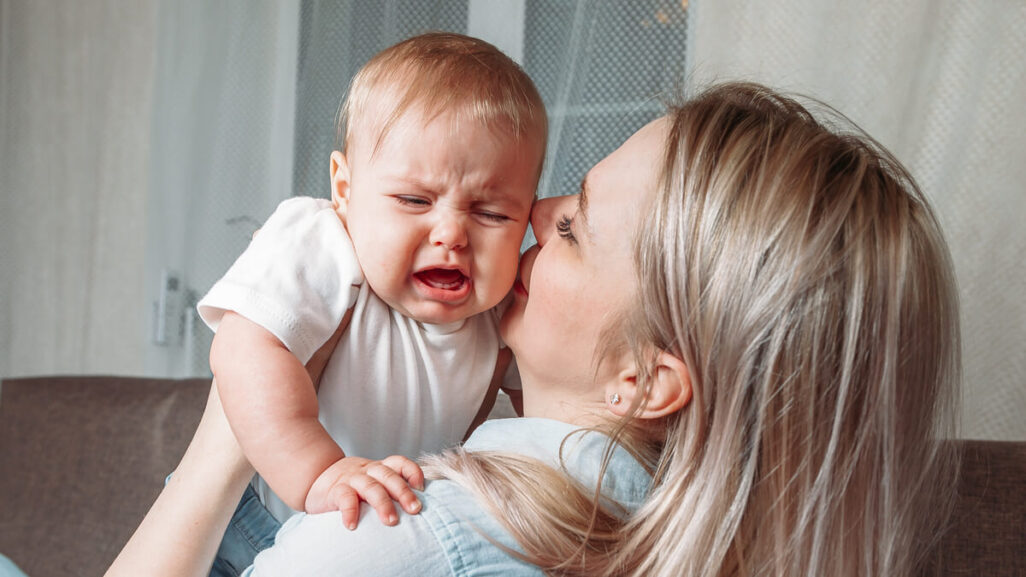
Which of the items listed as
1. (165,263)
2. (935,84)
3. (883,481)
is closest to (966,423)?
(935,84)

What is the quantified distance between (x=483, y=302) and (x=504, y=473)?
264 millimetres

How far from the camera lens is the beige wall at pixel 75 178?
10.0ft

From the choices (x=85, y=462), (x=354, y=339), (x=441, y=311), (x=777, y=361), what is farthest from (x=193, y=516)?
(x=85, y=462)

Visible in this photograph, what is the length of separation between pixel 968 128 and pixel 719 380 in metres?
1.05

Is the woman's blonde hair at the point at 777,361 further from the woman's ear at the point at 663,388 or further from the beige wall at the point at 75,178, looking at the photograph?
the beige wall at the point at 75,178

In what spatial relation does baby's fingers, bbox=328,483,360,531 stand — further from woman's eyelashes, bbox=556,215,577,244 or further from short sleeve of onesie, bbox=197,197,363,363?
woman's eyelashes, bbox=556,215,577,244

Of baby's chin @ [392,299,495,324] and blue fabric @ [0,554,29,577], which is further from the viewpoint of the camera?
blue fabric @ [0,554,29,577]

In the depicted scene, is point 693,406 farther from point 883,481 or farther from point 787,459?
point 883,481

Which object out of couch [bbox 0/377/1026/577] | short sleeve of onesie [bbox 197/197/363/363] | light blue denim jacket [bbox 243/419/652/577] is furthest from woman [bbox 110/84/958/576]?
couch [bbox 0/377/1026/577]

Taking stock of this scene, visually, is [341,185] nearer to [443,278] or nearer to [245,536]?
[443,278]

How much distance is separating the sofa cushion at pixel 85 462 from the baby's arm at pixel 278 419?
0.95m

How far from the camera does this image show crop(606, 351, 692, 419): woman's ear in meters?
0.95

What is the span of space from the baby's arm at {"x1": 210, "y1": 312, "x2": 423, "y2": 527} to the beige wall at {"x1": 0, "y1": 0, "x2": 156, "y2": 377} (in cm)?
231

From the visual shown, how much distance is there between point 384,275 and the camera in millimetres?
1070
